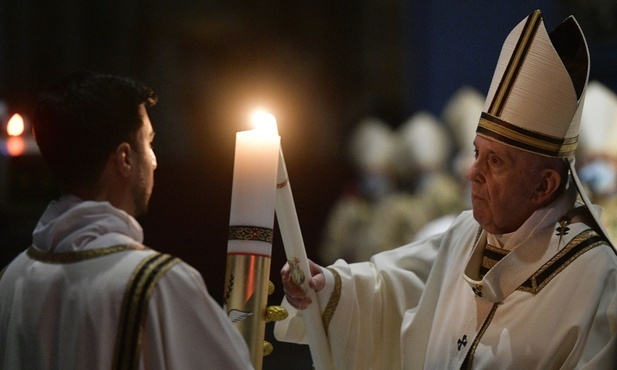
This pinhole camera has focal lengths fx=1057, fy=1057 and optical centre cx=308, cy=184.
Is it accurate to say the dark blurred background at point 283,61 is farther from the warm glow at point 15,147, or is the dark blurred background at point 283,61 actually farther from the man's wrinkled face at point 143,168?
the man's wrinkled face at point 143,168

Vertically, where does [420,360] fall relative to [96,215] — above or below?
below

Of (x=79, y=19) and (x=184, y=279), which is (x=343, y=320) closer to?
(x=184, y=279)

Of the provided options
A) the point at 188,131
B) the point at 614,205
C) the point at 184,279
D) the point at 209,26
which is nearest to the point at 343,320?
the point at 184,279

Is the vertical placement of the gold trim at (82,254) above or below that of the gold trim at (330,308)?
above

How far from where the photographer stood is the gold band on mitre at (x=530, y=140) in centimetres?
328

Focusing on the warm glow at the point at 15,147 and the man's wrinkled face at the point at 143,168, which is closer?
the man's wrinkled face at the point at 143,168

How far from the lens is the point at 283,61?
1573 cm

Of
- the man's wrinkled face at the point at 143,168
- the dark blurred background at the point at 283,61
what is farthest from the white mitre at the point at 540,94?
the dark blurred background at the point at 283,61

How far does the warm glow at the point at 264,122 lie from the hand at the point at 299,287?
1.76ft

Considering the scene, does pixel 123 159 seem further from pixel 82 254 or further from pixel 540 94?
pixel 540 94

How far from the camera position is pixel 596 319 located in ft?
10.3

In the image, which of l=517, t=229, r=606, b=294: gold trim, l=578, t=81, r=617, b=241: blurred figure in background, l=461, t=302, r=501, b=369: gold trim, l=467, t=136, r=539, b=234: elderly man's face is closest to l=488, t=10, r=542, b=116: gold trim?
l=467, t=136, r=539, b=234: elderly man's face

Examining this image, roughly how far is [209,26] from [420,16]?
3.11m

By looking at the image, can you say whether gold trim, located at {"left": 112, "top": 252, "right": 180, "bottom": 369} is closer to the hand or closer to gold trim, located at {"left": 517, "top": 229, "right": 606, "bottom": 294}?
the hand
